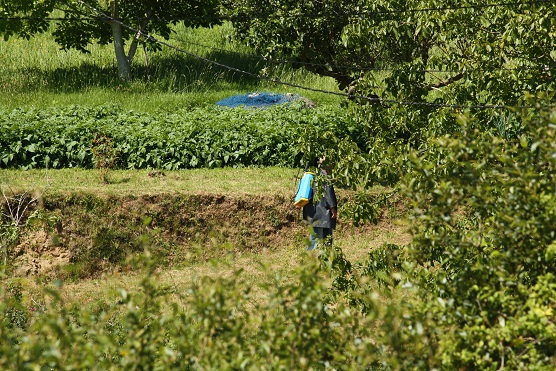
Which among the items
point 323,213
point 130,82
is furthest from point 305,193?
point 130,82

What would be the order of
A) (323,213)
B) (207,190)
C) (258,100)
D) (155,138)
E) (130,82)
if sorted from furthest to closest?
(130,82) → (258,100) → (155,138) → (207,190) → (323,213)

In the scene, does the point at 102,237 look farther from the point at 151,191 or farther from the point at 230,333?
the point at 230,333

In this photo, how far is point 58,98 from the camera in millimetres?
19547

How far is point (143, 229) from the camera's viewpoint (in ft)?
45.3

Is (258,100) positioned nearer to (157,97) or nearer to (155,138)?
(157,97)

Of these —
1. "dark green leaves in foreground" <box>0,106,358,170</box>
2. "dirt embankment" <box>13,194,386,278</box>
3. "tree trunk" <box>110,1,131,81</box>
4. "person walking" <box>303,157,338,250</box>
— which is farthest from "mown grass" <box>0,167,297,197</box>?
"tree trunk" <box>110,1,131,81</box>

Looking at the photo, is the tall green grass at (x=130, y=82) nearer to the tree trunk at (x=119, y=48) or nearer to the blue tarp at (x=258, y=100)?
the tree trunk at (x=119, y=48)

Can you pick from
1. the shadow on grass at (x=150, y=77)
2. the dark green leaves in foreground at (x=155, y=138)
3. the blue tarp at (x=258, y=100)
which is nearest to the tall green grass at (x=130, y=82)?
the shadow on grass at (x=150, y=77)

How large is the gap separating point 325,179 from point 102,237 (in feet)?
18.1

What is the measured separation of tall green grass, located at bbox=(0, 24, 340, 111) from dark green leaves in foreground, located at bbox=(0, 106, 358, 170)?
2618mm

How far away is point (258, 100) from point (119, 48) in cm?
405

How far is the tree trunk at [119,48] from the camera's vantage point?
21.1 meters

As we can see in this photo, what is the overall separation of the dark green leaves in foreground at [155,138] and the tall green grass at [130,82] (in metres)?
2.62

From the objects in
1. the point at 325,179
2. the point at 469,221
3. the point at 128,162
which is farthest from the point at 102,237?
the point at 469,221
